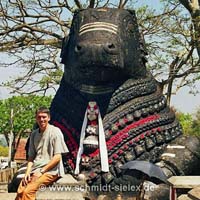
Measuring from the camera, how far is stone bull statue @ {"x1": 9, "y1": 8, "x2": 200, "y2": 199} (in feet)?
18.7

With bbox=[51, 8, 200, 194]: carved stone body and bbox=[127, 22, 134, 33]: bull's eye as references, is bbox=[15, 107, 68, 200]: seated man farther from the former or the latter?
bbox=[127, 22, 134, 33]: bull's eye

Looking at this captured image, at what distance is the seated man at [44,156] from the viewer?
14.3 feet

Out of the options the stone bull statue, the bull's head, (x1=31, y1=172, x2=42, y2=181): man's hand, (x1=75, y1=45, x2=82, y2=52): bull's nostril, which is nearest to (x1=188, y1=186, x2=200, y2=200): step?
the stone bull statue

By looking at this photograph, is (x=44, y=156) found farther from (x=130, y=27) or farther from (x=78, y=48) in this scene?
(x=130, y=27)

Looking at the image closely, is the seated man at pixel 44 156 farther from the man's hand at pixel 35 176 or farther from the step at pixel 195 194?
the step at pixel 195 194

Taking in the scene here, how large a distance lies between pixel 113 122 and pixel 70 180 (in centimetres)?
114

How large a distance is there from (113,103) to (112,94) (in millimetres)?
104

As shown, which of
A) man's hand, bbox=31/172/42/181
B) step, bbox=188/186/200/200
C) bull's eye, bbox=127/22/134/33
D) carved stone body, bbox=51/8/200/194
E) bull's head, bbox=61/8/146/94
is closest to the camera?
man's hand, bbox=31/172/42/181

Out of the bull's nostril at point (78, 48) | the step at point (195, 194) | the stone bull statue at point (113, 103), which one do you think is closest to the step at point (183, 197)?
the step at point (195, 194)

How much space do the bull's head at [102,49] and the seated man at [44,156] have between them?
1269mm

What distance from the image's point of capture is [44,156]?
4539mm

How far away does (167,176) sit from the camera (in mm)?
5695

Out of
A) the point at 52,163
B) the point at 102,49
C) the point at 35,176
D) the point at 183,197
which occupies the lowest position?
the point at 183,197

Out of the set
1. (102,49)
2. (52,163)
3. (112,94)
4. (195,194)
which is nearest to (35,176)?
(52,163)
